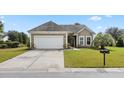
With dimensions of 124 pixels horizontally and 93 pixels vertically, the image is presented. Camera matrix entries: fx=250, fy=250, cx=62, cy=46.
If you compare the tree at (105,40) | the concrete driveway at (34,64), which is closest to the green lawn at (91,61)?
the concrete driveway at (34,64)

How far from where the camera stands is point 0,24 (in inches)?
1427

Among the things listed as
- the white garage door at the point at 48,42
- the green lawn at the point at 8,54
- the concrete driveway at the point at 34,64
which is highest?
the white garage door at the point at 48,42

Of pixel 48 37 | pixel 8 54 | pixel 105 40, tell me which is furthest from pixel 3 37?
pixel 8 54

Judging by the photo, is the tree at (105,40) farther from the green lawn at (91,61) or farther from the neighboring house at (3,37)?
the neighboring house at (3,37)

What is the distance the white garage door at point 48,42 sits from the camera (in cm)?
3073

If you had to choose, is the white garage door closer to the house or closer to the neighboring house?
the house

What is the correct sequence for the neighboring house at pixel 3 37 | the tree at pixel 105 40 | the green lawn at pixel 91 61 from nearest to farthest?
the green lawn at pixel 91 61
the tree at pixel 105 40
the neighboring house at pixel 3 37

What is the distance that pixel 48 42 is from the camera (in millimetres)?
30781

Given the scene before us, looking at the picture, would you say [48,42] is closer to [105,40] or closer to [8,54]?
[105,40]

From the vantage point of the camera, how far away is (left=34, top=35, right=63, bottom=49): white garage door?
101ft

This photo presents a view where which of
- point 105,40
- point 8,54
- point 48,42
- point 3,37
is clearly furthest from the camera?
point 3,37
